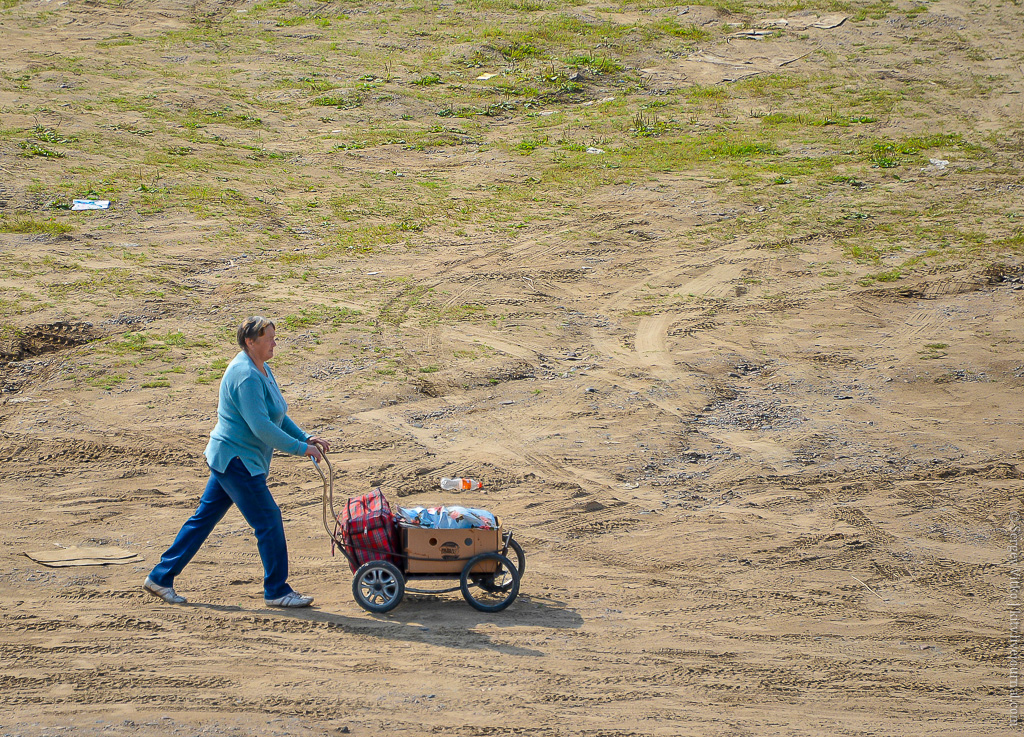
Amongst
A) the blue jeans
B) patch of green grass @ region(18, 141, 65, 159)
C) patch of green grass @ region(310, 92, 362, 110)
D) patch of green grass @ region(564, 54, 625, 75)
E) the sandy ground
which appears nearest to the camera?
the sandy ground

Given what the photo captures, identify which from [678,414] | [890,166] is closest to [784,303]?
[678,414]

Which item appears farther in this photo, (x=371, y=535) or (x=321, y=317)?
(x=321, y=317)

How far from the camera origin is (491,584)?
6195 millimetres

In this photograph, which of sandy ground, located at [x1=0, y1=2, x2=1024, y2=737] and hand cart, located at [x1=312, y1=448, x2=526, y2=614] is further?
hand cart, located at [x1=312, y1=448, x2=526, y2=614]

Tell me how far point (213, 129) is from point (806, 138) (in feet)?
37.5

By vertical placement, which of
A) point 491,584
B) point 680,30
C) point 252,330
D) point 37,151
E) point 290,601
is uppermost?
point 252,330

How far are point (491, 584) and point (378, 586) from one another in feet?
2.60

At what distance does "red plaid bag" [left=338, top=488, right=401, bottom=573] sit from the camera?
5.87m

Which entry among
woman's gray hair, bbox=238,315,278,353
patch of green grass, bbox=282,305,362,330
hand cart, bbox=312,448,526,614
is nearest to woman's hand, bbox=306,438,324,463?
hand cart, bbox=312,448,526,614

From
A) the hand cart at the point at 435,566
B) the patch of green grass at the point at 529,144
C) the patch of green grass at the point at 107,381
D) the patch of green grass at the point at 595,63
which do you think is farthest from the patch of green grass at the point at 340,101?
the hand cart at the point at 435,566

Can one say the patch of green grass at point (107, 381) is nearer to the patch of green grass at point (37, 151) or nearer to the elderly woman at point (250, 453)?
the elderly woman at point (250, 453)

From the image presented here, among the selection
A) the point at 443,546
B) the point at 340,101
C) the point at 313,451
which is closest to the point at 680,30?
the point at 340,101

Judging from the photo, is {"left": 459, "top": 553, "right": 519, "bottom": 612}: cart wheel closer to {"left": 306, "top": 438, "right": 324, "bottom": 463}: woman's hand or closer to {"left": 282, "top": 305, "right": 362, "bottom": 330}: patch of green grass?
{"left": 306, "top": 438, "right": 324, "bottom": 463}: woman's hand

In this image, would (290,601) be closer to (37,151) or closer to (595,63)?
(37,151)
